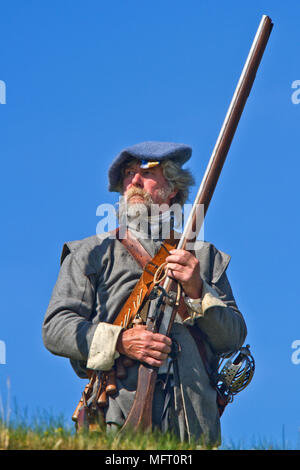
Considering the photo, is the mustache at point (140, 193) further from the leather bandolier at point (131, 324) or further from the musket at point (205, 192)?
the musket at point (205, 192)

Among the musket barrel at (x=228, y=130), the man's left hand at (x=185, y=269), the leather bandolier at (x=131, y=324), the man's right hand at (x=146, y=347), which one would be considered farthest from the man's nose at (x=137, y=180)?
the man's right hand at (x=146, y=347)

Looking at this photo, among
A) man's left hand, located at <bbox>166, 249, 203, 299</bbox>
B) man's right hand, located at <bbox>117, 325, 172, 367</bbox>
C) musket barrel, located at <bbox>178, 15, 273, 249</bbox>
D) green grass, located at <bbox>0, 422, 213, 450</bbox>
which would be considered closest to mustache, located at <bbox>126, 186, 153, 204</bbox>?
musket barrel, located at <bbox>178, 15, 273, 249</bbox>

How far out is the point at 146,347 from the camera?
9.19m

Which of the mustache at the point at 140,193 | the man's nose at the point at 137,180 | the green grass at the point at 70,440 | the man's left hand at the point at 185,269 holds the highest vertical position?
the man's nose at the point at 137,180

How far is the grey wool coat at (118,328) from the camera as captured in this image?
9258mm

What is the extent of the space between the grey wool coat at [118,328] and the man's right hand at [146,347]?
13 cm

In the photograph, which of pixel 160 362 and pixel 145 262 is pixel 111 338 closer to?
pixel 160 362

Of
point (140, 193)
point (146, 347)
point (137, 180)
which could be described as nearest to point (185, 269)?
point (146, 347)

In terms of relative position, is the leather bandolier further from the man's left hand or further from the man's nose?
the man's nose

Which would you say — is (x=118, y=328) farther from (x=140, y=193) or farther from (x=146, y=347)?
(x=140, y=193)

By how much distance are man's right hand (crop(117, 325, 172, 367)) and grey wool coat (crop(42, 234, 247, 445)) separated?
125 millimetres

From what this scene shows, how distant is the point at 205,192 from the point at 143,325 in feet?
5.12

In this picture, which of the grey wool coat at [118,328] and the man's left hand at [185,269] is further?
the man's left hand at [185,269]
